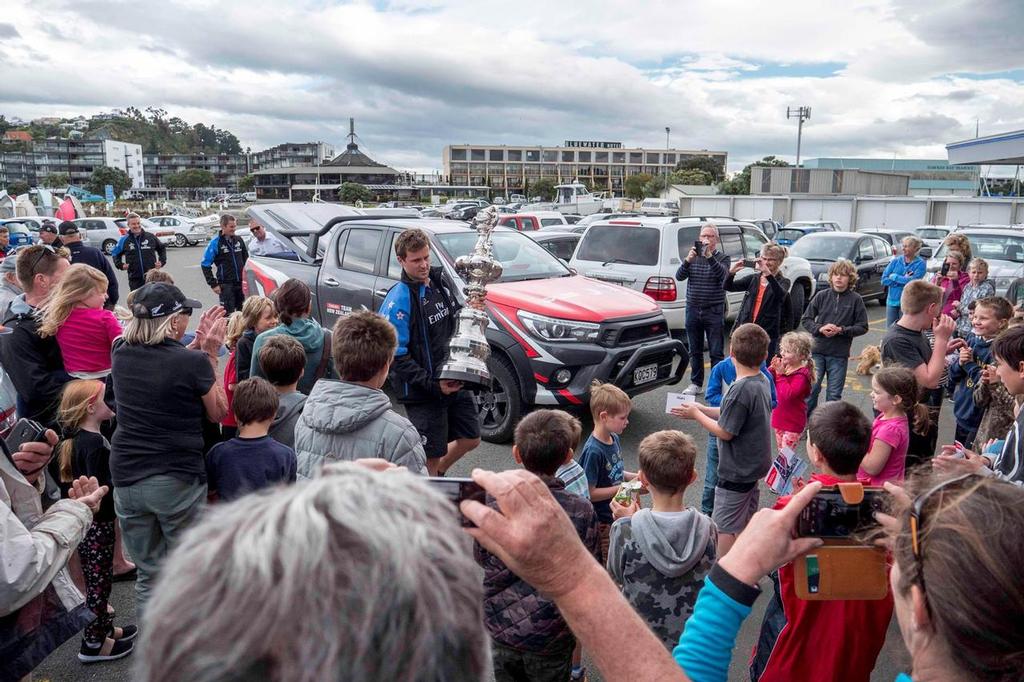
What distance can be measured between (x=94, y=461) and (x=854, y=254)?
14313 mm

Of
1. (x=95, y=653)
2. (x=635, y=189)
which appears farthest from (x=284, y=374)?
(x=635, y=189)

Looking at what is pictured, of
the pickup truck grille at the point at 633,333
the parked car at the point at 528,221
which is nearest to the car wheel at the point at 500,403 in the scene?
the pickup truck grille at the point at 633,333

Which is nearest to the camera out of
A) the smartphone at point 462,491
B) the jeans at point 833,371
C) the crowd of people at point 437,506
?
the crowd of people at point 437,506

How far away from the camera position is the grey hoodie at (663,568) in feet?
8.28

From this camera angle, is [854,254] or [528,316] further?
[854,254]

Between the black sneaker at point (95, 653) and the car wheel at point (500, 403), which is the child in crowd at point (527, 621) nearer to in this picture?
the black sneaker at point (95, 653)

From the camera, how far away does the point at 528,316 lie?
19.6 ft

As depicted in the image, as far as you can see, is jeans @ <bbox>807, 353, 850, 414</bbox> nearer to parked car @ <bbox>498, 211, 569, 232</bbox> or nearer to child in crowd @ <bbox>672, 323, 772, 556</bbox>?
child in crowd @ <bbox>672, 323, 772, 556</bbox>

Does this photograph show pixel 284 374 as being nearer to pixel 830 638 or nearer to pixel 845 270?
pixel 830 638

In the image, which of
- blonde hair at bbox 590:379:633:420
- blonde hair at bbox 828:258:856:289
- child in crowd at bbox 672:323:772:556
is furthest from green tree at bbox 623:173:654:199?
blonde hair at bbox 590:379:633:420

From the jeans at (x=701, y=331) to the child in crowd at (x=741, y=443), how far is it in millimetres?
3733

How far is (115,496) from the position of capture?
312cm

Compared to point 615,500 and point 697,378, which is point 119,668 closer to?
point 615,500

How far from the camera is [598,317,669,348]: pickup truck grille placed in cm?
603
